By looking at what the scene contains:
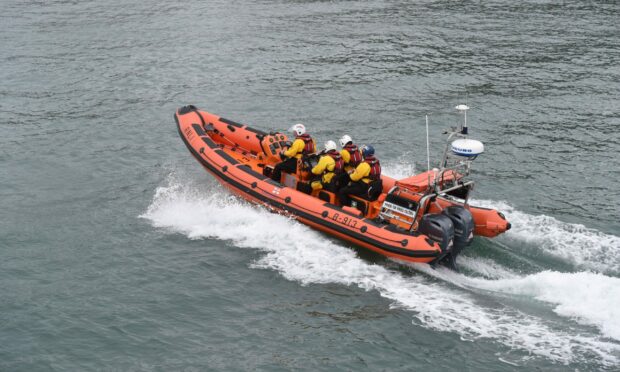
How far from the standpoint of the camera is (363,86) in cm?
2228

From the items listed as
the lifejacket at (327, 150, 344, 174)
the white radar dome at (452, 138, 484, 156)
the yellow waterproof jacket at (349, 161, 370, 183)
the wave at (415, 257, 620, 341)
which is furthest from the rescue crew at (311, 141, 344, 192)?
the white radar dome at (452, 138, 484, 156)

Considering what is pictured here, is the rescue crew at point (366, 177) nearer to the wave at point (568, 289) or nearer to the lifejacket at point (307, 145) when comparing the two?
the lifejacket at point (307, 145)

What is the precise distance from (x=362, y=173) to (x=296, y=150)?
5.50ft

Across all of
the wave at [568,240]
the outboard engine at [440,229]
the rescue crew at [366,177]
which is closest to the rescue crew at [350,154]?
the rescue crew at [366,177]

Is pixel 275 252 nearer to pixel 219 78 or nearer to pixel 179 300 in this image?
pixel 179 300

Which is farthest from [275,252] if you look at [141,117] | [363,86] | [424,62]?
[424,62]

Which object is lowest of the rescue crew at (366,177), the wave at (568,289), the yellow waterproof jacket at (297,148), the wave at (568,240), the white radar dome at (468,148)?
the wave at (568,240)

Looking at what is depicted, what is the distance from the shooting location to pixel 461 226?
1173 cm

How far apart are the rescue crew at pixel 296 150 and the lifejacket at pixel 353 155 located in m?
1.01

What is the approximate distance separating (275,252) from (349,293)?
1817 millimetres

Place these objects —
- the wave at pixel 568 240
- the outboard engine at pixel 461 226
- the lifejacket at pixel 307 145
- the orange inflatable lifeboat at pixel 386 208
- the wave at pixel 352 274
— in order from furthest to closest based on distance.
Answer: the lifejacket at pixel 307 145
the wave at pixel 568 240
the outboard engine at pixel 461 226
the orange inflatable lifeboat at pixel 386 208
the wave at pixel 352 274

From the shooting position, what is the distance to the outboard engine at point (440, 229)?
11.4 metres

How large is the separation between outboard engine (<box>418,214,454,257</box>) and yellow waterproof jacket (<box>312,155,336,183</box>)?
2095 millimetres

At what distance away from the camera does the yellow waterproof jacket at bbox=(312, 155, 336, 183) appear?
1287 centimetres
